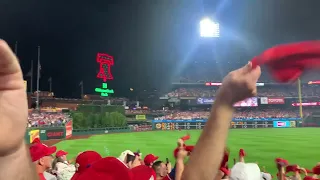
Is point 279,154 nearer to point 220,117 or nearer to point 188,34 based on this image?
point 220,117

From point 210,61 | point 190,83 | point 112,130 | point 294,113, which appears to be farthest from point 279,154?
point 210,61

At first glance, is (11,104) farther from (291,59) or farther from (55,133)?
(55,133)

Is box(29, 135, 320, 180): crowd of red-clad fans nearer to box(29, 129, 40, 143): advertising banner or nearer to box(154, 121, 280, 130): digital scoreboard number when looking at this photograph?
box(29, 129, 40, 143): advertising banner

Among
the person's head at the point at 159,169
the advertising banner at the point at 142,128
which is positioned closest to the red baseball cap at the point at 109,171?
the person's head at the point at 159,169

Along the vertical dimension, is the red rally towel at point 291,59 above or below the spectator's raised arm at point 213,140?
above

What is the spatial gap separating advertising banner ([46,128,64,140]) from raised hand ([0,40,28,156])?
27.6 m

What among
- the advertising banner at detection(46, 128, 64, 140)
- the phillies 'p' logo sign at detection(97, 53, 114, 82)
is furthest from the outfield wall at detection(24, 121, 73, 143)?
the phillies 'p' logo sign at detection(97, 53, 114, 82)

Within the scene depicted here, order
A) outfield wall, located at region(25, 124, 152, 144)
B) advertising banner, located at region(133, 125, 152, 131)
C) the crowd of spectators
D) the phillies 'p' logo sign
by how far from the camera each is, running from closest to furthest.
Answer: outfield wall, located at region(25, 124, 152, 144)
advertising banner, located at region(133, 125, 152, 131)
the phillies 'p' logo sign
the crowd of spectators

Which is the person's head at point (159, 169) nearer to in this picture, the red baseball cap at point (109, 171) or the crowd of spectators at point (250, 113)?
the red baseball cap at point (109, 171)

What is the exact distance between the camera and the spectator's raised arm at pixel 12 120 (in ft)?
3.51

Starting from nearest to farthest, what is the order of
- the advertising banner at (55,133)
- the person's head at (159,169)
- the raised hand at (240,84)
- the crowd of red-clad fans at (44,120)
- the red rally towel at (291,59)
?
the red rally towel at (291,59), the raised hand at (240,84), the person's head at (159,169), the advertising banner at (55,133), the crowd of red-clad fans at (44,120)

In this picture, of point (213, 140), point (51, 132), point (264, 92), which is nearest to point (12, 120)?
point (213, 140)

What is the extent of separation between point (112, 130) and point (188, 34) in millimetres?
47982

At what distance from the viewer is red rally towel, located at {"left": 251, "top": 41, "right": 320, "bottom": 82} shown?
1039mm
